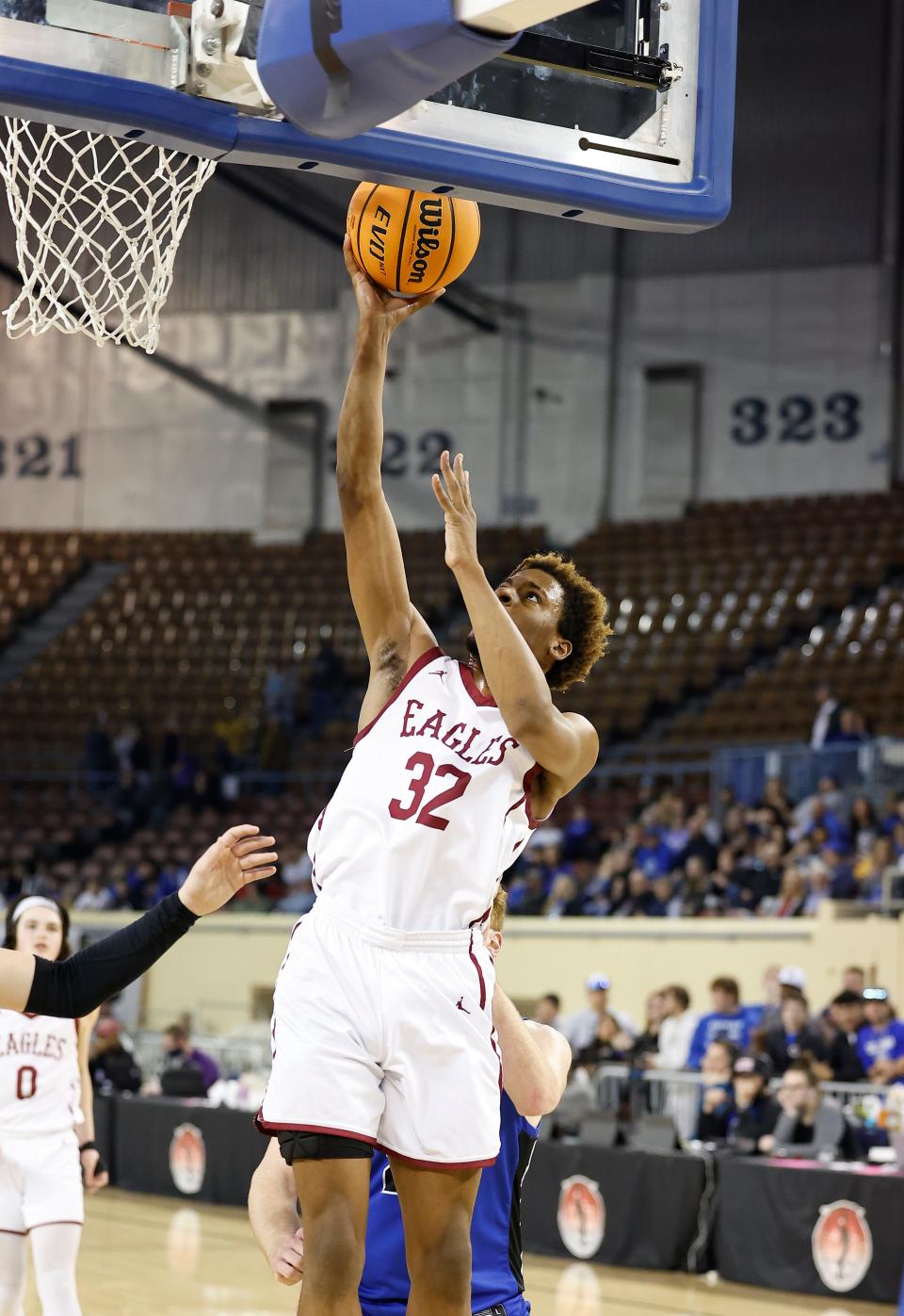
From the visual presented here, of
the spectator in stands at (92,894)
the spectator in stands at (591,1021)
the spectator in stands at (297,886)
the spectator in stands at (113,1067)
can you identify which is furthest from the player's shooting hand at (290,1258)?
the spectator in stands at (92,894)

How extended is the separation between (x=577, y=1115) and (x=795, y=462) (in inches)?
500

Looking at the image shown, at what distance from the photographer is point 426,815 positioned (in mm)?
3484

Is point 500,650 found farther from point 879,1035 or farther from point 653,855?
point 653,855

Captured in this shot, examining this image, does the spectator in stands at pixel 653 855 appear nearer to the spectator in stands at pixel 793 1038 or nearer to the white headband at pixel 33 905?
the spectator in stands at pixel 793 1038

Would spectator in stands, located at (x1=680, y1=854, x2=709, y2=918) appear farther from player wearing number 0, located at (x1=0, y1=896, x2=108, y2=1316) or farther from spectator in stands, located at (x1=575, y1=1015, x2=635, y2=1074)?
player wearing number 0, located at (x1=0, y1=896, x2=108, y2=1316)

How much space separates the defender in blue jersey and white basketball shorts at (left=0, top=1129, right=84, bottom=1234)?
2.72 meters

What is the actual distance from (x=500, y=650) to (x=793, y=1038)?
8.22 meters

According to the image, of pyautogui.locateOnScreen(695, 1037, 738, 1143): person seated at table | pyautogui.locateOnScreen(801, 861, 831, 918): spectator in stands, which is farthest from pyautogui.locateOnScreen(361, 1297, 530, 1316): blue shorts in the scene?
pyautogui.locateOnScreen(801, 861, 831, 918): spectator in stands

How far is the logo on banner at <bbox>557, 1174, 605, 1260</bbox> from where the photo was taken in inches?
424

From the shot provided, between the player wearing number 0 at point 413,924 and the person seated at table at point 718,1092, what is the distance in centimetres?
739

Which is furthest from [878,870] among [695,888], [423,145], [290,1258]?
[423,145]

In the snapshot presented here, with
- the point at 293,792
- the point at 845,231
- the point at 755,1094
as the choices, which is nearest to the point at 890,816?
the point at 755,1094

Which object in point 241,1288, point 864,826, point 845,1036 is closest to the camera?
point 241,1288

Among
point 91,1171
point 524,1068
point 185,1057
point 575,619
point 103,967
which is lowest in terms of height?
point 185,1057
